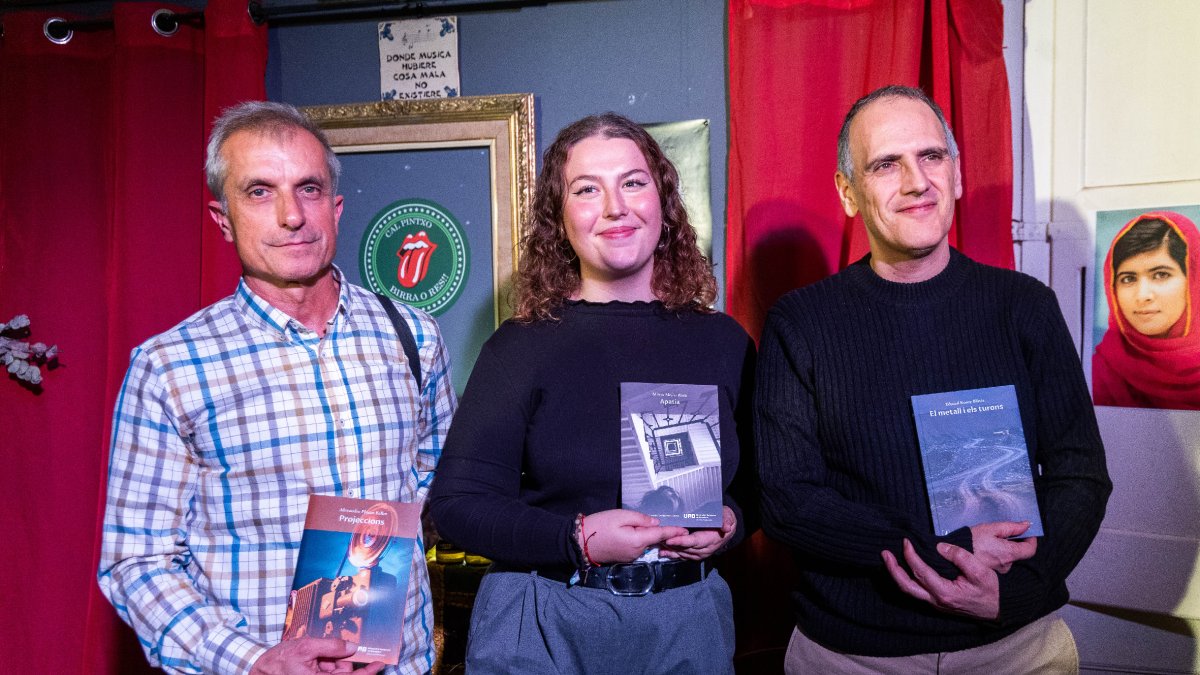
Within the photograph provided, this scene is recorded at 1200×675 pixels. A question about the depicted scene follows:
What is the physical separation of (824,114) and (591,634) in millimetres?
1856

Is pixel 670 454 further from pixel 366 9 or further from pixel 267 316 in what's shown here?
pixel 366 9

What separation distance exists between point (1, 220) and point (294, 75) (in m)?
1.25

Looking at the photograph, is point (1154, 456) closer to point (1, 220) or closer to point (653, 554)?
point (653, 554)

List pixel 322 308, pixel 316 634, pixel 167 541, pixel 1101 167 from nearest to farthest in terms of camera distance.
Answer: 1. pixel 316 634
2. pixel 167 541
3. pixel 322 308
4. pixel 1101 167

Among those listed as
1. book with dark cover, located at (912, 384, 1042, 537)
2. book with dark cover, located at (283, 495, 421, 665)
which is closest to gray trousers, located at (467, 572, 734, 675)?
book with dark cover, located at (283, 495, 421, 665)

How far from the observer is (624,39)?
119 inches

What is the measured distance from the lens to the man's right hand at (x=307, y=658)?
1.45 meters

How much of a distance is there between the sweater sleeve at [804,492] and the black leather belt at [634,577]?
21cm

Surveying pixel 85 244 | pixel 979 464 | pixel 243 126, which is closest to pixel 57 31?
pixel 85 244

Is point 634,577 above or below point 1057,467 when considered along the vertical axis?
below

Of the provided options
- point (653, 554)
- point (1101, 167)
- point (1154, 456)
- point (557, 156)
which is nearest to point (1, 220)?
point (557, 156)

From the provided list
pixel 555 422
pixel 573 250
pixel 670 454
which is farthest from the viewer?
pixel 573 250

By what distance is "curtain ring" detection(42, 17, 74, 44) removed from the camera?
125 inches

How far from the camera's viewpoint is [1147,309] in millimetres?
2643
